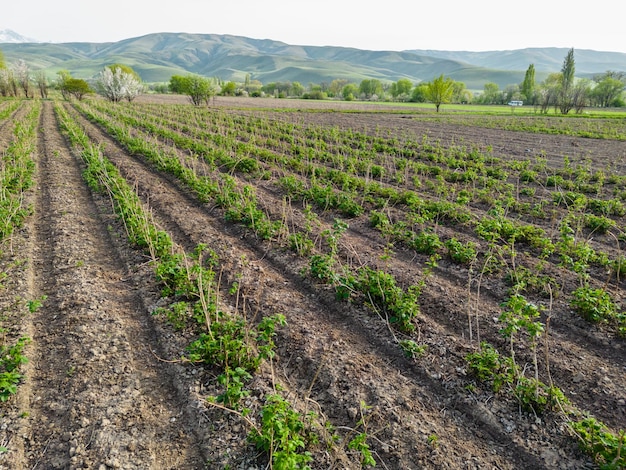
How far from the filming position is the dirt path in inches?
145

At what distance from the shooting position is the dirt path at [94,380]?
12.1ft

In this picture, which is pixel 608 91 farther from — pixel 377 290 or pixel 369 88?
pixel 377 290

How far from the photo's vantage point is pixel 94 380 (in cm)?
450

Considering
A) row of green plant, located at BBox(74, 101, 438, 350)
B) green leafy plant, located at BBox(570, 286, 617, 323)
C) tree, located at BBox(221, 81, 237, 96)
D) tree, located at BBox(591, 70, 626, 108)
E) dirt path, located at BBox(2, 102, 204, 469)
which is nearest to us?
dirt path, located at BBox(2, 102, 204, 469)

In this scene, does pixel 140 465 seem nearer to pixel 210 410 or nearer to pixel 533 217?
pixel 210 410

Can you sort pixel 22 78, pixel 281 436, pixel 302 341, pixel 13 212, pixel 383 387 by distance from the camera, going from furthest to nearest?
pixel 22 78 → pixel 13 212 → pixel 302 341 → pixel 383 387 → pixel 281 436

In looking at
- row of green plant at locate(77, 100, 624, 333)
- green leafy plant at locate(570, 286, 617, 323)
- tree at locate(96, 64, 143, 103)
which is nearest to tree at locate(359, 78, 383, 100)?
tree at locate(96, 64, 143, 103)

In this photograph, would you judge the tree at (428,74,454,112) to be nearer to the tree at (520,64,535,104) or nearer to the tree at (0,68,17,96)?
the tree at (520,64,535,104)

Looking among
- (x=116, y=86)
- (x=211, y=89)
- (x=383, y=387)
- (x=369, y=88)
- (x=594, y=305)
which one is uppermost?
(x=369, y=88)

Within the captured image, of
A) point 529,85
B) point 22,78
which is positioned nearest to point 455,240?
point 22,78

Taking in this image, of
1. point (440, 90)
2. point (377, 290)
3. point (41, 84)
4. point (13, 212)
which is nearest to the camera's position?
point (377, 290)

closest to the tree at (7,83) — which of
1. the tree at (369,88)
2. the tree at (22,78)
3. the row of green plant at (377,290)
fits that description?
the tree at (22,78)

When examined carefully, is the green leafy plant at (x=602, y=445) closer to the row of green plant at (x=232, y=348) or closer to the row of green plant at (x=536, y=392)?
the row of green plant at (x=536, y=392)

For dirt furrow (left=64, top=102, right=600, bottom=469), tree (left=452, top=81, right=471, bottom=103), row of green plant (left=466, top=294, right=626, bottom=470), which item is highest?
tree (left=452, top=81, right=471, bottom=103)
